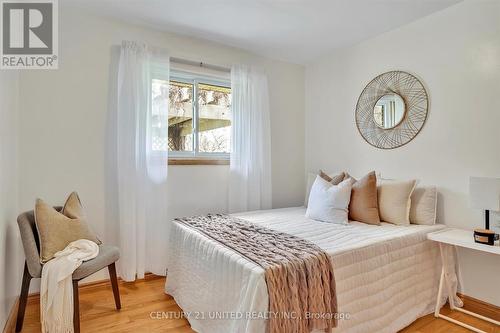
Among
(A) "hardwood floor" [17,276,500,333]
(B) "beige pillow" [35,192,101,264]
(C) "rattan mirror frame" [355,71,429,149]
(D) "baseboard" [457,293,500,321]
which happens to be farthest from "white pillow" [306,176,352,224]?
(B) "beige pillow" [35,192,101,264]

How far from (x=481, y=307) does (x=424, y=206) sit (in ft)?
2.70

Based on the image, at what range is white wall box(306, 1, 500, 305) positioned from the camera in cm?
208

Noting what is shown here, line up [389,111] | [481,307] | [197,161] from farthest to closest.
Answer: [197,161] → [389,111] → [481,307]

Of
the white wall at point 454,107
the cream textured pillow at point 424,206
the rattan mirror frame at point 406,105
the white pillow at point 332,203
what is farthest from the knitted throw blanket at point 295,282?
the rattan mirror frame at point 406,105

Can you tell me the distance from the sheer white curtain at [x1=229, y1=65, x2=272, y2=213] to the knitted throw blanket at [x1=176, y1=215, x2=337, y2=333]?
1329 millimetres

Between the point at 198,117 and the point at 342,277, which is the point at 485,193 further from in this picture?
the point at 198,117

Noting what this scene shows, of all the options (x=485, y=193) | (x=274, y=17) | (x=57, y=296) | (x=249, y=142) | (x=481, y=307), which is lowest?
(x=481, y=307)

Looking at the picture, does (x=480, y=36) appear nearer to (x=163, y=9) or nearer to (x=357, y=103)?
(x=357, y=103)

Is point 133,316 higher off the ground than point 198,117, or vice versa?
point 198,117

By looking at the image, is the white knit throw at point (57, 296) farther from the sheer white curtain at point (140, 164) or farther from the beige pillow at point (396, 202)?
the beige pillow at point (396, 202)

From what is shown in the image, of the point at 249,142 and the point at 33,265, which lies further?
the point at 249,142

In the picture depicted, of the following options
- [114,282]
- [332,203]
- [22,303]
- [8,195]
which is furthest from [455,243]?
[8,195]

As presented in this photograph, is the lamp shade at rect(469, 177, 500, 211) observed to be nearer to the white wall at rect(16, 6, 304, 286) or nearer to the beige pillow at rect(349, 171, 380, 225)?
the beige pillow at rect(349, 171, 380, 225)

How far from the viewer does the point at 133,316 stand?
2002 millimetres
